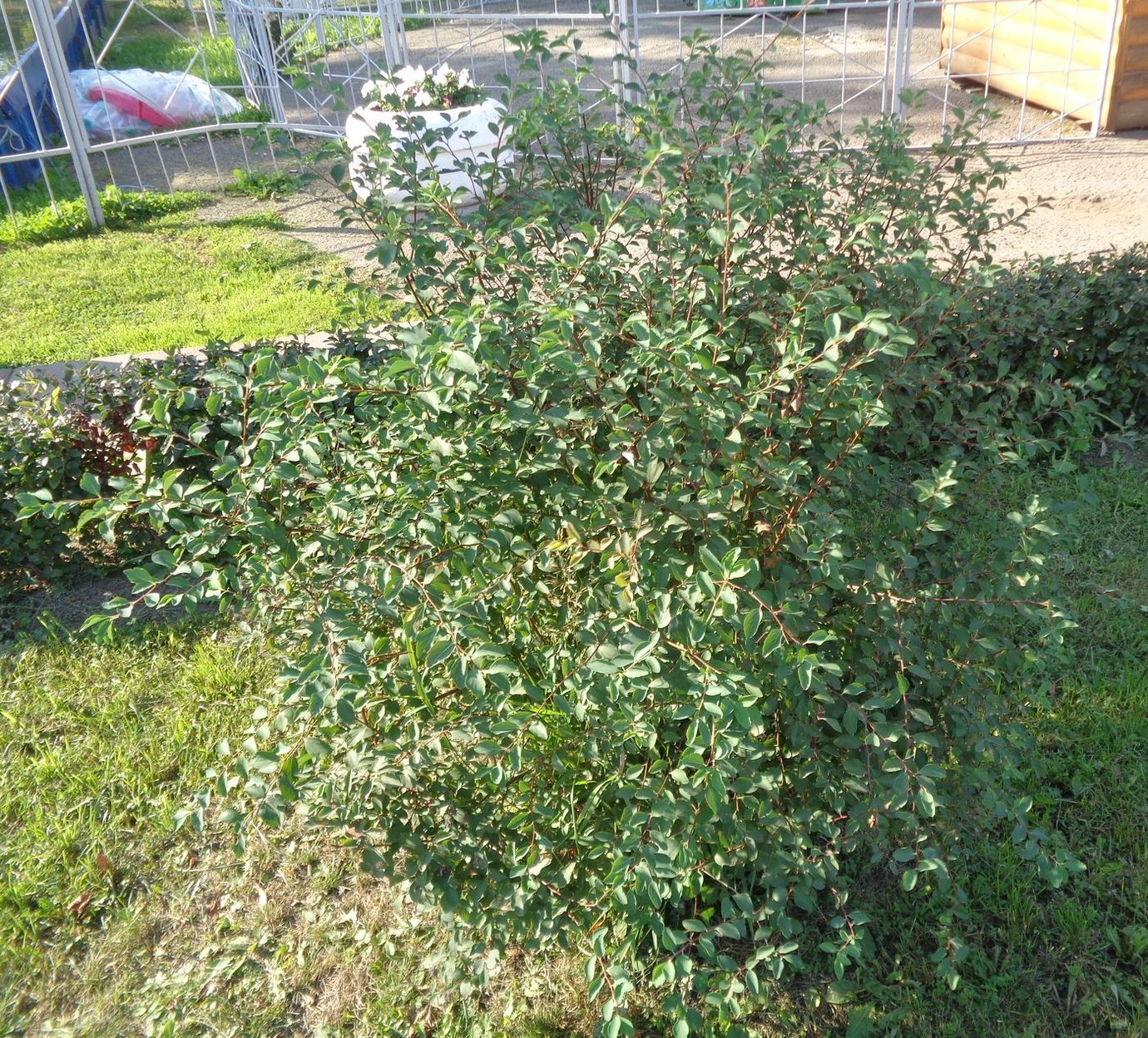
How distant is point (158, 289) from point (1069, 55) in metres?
7.64

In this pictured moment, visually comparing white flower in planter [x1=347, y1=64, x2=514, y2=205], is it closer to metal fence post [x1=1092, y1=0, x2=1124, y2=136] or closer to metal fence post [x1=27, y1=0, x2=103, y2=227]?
metal fence post [x1=27, y1=0, x2=103, y2=227]

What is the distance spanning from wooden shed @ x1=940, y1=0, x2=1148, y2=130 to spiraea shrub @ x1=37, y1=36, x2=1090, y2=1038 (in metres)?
7.68

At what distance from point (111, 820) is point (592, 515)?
1788 millimetres

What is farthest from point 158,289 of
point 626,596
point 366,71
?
point 626,596

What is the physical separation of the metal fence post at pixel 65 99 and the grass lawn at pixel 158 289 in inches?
15.9

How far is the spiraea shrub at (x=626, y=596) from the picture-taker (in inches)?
73.9

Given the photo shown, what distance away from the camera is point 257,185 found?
351 inches

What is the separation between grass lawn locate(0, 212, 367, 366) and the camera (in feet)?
19.9

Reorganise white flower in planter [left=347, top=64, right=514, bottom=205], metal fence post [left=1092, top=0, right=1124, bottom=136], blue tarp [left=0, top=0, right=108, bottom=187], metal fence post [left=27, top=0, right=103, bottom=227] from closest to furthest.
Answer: white flower in planter [left=347, top=64, right=514, bottom=205], metal fence post [left=27, top=0, right=103, bottom=227], blue tarp [left=0, top=0, right=108, bottom=187], metal fence post [left=1092, top=0, right=1124, bottom=136]

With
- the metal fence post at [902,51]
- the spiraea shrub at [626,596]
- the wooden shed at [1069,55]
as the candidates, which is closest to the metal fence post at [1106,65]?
the wooden shed at [1069,55]

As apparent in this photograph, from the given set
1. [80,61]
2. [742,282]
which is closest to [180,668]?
[742,282]

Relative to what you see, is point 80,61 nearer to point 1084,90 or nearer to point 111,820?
point 1084,90

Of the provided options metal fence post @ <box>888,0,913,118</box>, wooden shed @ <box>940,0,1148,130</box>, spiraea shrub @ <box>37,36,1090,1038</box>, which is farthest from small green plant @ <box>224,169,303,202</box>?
spiraea shrub @ <box>37,36,1090,1038</box>

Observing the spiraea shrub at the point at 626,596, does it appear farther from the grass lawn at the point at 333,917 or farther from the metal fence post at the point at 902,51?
the metal fence post at the point at 902,51
